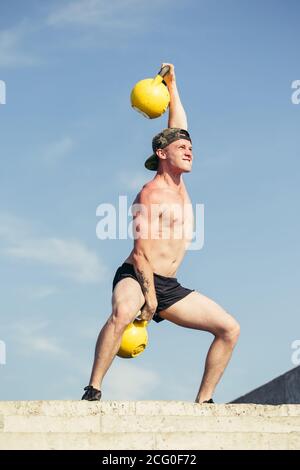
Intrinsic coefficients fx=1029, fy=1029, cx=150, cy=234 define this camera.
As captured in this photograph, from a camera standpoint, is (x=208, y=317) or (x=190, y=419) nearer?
(x=190, y=419)

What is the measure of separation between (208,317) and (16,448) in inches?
119

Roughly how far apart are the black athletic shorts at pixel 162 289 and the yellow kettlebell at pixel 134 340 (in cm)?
21

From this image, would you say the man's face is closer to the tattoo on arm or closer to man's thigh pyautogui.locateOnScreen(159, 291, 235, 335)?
the tattoo on arm

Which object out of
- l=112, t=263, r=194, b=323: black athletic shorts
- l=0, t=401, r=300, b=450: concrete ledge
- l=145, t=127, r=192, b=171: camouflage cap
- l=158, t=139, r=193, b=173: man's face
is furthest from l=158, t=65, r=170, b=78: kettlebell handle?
l=0, t=401, r=300, b=450: concrete ledge

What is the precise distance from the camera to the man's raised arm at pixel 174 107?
1077 cm

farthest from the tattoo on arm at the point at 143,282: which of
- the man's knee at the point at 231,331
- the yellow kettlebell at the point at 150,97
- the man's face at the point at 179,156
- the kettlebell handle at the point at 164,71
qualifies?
the kettlebell handle at the point at 164,71

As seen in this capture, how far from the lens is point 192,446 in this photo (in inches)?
306

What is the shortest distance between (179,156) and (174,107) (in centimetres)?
72

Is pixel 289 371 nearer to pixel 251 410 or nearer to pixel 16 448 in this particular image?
pixel 251 410

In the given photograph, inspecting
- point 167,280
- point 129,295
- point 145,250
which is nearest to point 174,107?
point 145,250

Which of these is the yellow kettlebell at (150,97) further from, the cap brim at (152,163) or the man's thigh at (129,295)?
the man's thigh at (129,295)

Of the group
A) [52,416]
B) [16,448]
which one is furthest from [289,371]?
[16,448]

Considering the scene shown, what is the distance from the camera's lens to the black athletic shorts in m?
10.0
